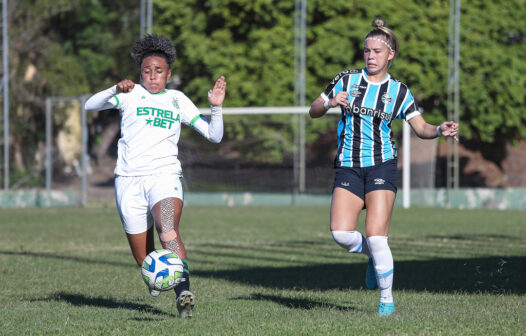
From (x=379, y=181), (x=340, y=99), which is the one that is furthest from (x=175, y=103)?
(x=379, y=181)

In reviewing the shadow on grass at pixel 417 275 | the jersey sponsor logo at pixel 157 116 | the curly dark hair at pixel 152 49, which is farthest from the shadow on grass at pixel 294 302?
the curly dark hair at pixel 152 49

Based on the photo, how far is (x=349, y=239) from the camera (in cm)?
718

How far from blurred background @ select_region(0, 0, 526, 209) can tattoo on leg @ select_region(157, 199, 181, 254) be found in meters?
21.6

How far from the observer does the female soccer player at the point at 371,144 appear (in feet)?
22.9

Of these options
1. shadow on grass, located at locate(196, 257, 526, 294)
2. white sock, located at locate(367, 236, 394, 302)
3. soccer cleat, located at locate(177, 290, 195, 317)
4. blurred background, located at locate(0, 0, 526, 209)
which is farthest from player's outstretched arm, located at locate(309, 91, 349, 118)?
blurred background, located at locate(0, 0, 526, 209)

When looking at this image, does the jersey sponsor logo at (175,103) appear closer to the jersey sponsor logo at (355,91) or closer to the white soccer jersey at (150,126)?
the white soccer jersey at (150,126)

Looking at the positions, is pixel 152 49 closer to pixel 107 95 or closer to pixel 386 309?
pixel 107 95

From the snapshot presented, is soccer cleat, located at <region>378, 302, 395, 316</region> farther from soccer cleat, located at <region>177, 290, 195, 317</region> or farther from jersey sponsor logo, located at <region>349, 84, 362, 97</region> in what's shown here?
jersey sponsor logo, located at <region>349, 84, 362, 97</region>

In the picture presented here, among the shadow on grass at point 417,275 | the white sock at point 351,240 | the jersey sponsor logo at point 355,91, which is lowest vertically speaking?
the shadow on grass at point 417,275

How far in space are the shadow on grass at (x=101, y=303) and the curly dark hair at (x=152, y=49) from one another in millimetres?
2154

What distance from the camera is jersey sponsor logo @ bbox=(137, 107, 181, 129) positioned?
23.6ft

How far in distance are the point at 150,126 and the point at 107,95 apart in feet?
1.48

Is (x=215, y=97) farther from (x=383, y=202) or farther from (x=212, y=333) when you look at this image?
(x=212, y=333)

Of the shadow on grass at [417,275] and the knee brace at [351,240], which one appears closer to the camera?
the knee brace at [351,240]
